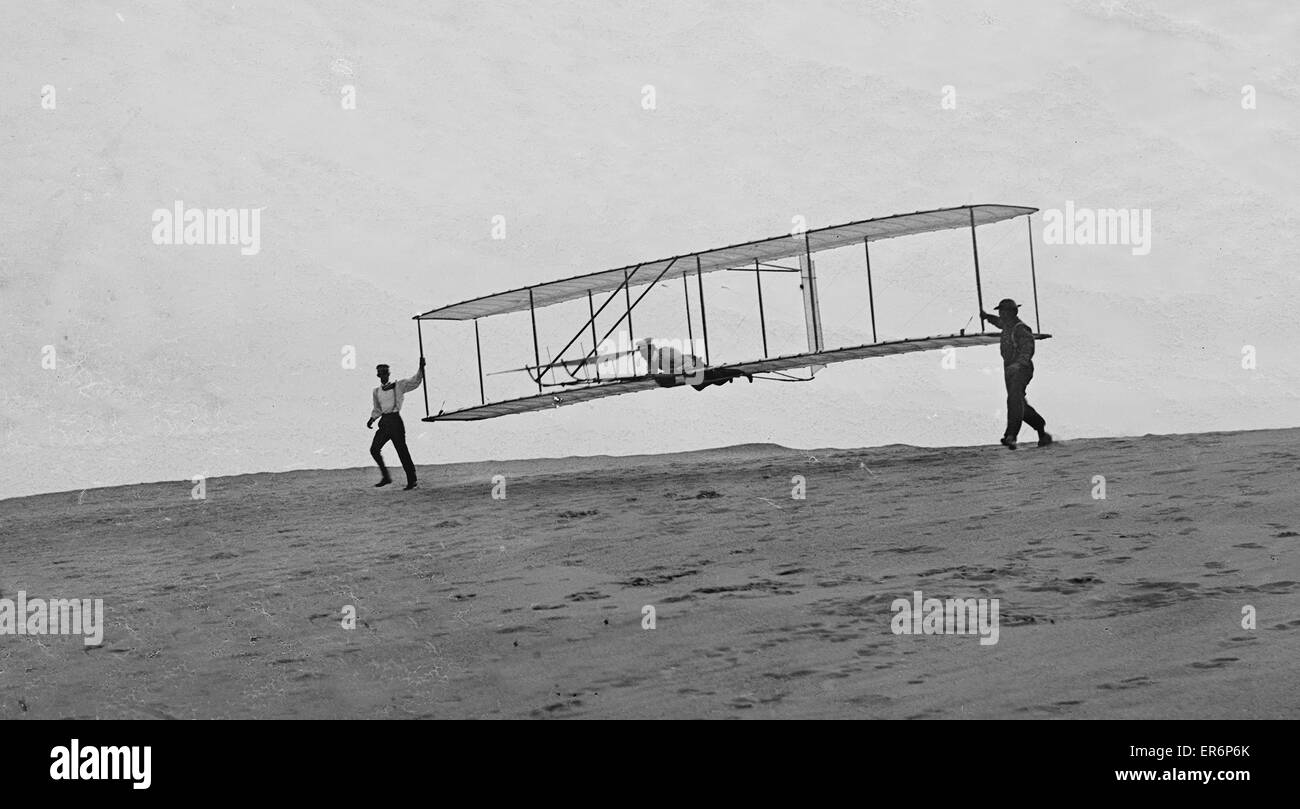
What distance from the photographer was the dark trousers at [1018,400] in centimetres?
1872

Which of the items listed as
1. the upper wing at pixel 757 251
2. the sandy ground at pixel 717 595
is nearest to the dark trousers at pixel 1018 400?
the sandy ground at pixel 717 595

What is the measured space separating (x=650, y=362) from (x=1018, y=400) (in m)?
5.14

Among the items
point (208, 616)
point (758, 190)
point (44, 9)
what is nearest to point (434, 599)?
point (208, 616)

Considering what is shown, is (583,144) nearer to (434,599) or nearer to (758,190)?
(758,190)

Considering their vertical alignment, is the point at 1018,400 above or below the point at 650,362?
below

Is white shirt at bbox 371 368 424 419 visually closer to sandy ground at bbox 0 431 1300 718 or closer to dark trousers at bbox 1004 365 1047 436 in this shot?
sandy ground at bbox 0 431 1300 718

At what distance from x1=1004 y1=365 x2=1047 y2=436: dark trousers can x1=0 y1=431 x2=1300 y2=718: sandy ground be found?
1.65 feet

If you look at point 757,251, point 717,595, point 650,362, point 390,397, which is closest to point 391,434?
point 390,397

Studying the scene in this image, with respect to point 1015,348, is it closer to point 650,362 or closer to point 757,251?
point 757,251

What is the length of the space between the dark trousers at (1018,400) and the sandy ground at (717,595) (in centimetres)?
50

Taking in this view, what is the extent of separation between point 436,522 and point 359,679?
7.48 metres

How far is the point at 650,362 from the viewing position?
19.9m

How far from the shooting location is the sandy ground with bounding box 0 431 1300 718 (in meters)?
8.54
